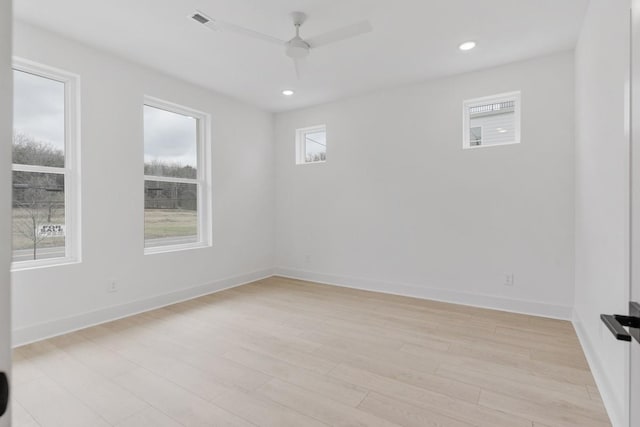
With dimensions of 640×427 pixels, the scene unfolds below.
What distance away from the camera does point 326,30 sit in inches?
113

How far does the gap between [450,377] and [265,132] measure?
4.34 metres

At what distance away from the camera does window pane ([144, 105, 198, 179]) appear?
3793 mm

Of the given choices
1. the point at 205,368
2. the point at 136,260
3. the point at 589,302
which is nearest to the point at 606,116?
the point at 589,302

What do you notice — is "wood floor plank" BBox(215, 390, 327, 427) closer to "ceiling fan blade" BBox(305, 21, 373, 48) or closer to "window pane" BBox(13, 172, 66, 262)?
"window pane" BBox(13, 172, 66, 262)

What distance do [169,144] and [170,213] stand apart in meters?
0.88

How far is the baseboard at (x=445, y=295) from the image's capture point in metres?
3.33

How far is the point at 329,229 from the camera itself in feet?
15.9

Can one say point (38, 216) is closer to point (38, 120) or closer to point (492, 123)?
point (38, 120)

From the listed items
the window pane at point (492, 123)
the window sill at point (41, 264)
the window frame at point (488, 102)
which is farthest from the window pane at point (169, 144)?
the window pane at point (492, 123)

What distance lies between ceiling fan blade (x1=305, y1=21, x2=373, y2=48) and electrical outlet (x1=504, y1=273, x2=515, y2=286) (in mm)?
2947

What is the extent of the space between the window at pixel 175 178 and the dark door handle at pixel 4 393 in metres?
3.56

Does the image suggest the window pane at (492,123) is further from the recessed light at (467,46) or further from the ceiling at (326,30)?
the recessed light at (467,46)

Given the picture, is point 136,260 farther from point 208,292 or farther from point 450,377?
point 450,377

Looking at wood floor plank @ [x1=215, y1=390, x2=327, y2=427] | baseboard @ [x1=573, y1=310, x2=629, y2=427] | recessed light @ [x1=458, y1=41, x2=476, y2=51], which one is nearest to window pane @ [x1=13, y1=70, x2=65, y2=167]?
wood floor plank @ [x1=215, y1=390, x2=327, y2=427]
